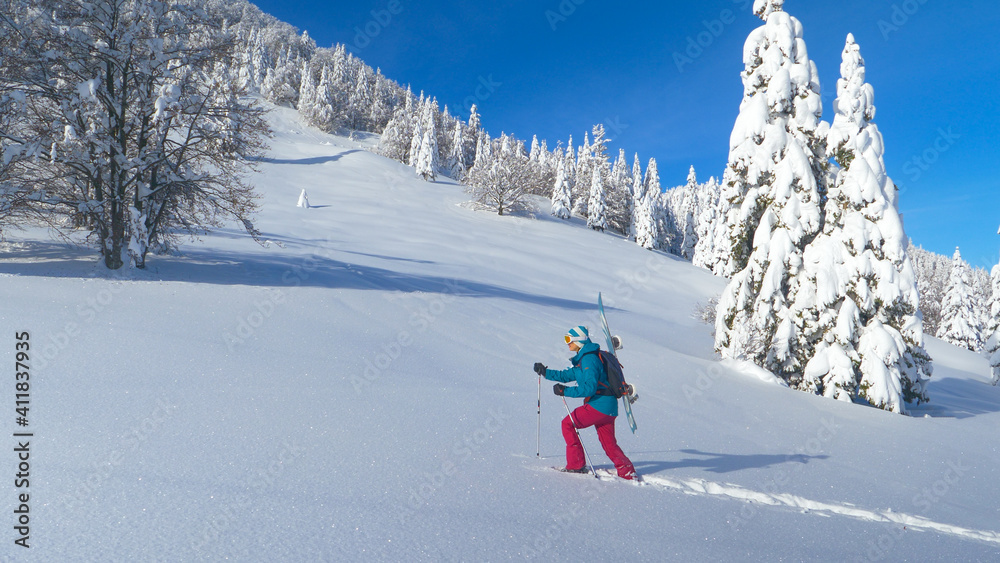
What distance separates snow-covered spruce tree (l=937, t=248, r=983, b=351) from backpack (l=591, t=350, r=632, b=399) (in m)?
51.9

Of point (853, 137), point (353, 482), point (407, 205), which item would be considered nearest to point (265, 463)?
point (353, 482)

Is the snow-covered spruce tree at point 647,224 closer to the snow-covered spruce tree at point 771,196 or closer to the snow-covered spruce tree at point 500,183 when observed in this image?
the snow-covered spruce tree at point 500,183

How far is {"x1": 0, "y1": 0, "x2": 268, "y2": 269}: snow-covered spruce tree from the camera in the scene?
9742 mm

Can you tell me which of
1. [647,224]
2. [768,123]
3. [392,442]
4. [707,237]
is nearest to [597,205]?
[647,224]

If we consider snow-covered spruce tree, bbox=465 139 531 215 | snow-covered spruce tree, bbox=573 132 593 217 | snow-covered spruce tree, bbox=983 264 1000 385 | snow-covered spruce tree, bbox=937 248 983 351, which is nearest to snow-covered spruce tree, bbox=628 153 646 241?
snow-covered spruce tree, bbox=573 132 593 217

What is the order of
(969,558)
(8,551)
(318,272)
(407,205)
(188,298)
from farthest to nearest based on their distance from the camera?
(407,205) → (318,272) → (188,298) → (969,558) → (8,551)

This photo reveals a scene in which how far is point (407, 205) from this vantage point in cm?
4119

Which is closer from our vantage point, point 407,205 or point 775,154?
point 775,154

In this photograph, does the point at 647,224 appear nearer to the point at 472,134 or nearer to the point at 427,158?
the point at 427,158

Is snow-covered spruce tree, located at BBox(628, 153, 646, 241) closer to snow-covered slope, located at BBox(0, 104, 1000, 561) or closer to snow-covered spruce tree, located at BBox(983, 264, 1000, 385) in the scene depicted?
snow-covered spruce tree, located at BBox(983, 264, 1000, 385)

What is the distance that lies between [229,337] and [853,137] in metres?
16.1

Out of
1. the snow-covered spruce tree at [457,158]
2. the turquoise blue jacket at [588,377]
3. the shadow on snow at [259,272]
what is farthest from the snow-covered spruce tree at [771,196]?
the snow-covered spruce tree at [457,158]

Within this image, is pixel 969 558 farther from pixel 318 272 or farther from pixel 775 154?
pixel 318 272

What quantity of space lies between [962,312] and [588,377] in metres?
54.2
